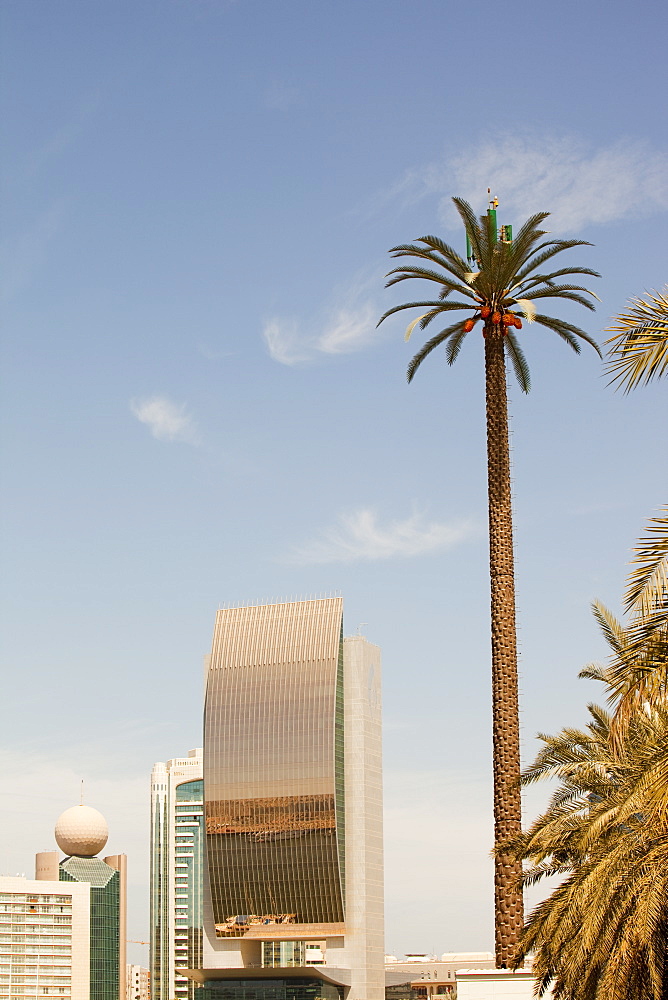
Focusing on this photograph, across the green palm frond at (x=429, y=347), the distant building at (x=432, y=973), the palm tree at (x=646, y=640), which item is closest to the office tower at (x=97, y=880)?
the distant building at (x=432, y=973)

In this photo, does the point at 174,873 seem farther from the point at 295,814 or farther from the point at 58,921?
the point at 295,814

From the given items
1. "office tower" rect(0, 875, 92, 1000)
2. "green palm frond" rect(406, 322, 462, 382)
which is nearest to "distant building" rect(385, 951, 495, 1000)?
"office tower" rect(0, 875, 92, 1000)

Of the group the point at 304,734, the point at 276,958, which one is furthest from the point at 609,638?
the point at 276,958

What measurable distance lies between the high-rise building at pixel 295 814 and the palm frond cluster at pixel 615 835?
85.5 meters

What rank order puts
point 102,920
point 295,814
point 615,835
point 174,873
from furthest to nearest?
point 174,873 → point 102,920 → point 295,814 → point 615,835

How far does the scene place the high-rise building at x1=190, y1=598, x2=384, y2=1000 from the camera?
120250 mm

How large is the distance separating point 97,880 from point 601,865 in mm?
148743

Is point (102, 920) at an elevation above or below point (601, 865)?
below

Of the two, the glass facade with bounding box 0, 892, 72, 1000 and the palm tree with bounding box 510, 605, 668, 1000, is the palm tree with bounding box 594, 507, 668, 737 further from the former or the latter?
the glass facade with bounding box 0, 892, 72, 1000

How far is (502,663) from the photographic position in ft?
114

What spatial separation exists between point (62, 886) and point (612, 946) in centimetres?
14051

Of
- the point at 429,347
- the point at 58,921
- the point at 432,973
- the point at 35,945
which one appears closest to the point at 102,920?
the point at 58,921

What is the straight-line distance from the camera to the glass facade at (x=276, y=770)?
12069 centimetres

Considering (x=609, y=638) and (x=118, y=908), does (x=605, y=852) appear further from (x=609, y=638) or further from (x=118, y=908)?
(x=118, y=908)
